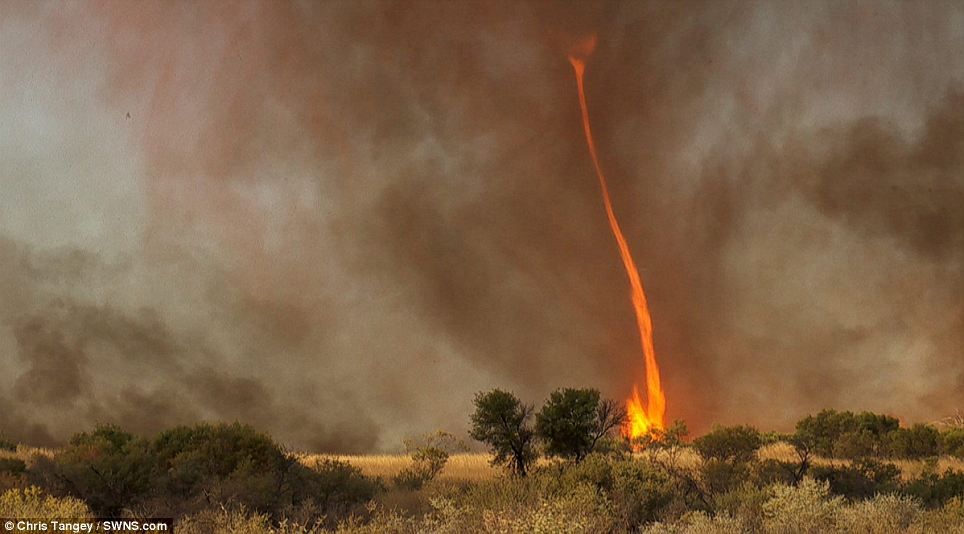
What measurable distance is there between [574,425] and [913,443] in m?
24.0

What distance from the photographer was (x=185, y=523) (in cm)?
1485

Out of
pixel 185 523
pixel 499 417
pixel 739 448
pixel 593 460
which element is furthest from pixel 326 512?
pixel 739 448

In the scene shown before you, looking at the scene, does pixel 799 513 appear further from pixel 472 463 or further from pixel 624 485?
pixel 472 463

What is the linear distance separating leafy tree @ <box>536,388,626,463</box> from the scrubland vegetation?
0.19 ft

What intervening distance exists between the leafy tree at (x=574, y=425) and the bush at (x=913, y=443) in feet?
66.5

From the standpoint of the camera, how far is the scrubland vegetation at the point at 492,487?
15.4 m

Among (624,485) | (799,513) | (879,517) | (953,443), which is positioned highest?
(953,443)

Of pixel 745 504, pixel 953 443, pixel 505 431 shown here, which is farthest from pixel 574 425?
pixel 953 443

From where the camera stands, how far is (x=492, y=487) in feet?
65.0

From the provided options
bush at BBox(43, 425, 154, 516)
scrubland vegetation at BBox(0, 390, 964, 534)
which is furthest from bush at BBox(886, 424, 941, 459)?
bush at BBox(43, 425, 154, 516)

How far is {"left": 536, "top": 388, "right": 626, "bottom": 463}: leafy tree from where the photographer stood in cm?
2833

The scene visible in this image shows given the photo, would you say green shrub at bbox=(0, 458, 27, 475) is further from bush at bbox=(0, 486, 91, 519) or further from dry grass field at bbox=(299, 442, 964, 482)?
dry grass field at bbox=(299, 442, 964, 482)

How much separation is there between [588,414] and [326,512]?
505 inches

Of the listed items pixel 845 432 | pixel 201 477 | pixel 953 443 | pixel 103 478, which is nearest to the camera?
pixel 103 478
